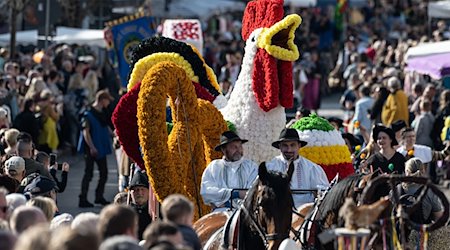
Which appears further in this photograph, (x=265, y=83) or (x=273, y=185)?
(x=265, y=83)

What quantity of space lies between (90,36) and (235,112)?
1738 centimetres

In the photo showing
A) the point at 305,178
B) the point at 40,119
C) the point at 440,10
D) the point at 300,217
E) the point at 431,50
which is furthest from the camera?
the point at 440,10

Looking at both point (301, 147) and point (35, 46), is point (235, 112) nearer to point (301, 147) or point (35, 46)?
point (301, 147)

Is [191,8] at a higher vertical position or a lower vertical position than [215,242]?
higher

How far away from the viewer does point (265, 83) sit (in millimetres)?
14867

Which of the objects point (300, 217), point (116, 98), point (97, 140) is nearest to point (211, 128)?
point (300, 217)

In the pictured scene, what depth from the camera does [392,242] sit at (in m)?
10.4

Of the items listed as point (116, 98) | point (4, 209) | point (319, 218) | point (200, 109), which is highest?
point (200, 109)

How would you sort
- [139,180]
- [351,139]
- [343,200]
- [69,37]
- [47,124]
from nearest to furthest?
[343,200] → [139,180] → [351,139] → [47,124] → [69,37]

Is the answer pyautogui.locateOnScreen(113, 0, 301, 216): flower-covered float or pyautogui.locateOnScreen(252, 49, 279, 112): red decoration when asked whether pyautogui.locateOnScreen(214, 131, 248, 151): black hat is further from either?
pyautogui.locateOnScreen(252, 49, 279, 112): red decoration

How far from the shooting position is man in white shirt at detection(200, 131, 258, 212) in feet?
42.6

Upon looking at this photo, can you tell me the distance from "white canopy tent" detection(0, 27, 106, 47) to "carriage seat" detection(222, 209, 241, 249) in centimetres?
2012

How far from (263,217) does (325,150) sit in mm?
3666

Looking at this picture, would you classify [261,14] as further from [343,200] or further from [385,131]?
[343,200]
